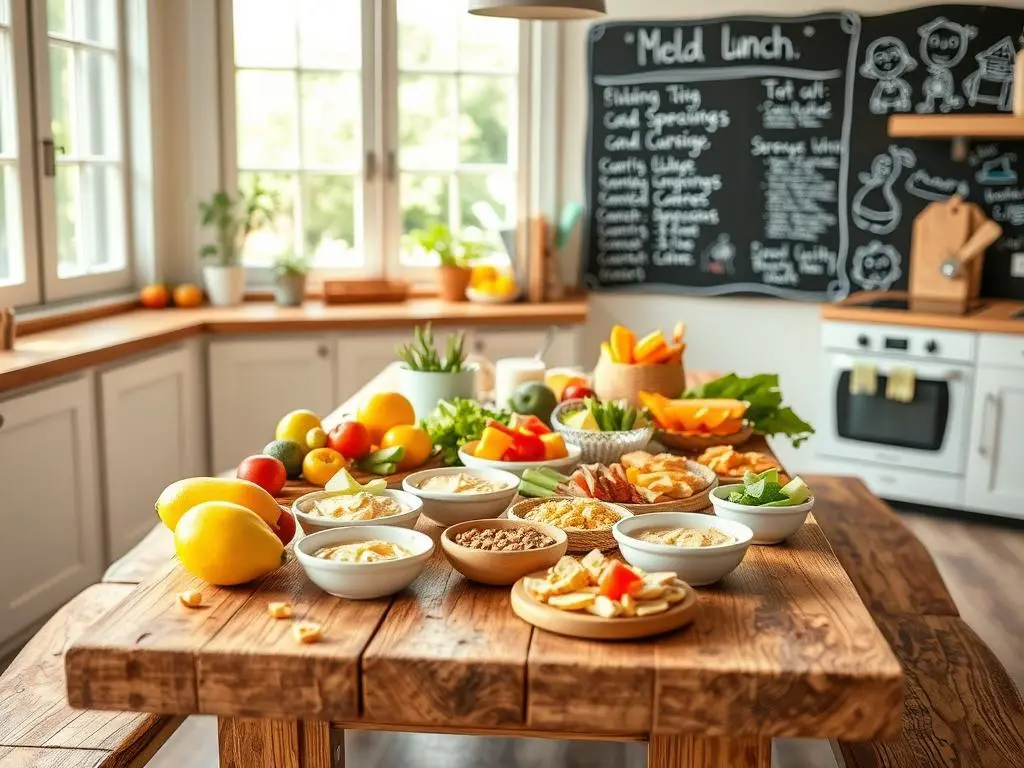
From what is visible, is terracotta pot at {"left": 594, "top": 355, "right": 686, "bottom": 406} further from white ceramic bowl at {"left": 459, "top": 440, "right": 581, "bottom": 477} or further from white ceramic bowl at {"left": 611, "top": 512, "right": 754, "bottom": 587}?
white ceramic bowl at {"left": 611, "top": 512, "right": 754, "bottom": 587}

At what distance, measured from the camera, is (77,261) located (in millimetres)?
4324

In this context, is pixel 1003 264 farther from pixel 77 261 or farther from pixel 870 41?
pixel 77 261

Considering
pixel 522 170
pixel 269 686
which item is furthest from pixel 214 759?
pixel 522 170

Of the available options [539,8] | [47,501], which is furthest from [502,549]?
[47,501]

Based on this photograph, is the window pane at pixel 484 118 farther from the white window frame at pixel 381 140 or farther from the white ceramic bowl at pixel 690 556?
the white ceramic bowl at pixel 690 556

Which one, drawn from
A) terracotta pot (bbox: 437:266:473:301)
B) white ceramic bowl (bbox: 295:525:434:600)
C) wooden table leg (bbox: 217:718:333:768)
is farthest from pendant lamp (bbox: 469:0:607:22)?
terracotta pot (bbox: 437:266:473:301)

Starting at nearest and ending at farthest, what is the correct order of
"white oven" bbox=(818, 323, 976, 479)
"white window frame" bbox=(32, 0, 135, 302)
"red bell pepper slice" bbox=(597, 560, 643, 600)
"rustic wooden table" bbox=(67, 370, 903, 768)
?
"rustic wooden table" bbox=(67, 370, 903, 768) < "red bell pepper slice" bbox=(597, 560, 643, 600) < "white window frame" bbox=(32, 0, 135, 302) < "white oven" bbox=(818, 323, 976, 479)

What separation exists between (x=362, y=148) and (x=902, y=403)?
2.46 metres

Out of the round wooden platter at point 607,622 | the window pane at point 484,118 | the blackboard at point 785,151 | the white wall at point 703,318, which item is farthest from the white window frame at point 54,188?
the round wooden platter at point 607,622

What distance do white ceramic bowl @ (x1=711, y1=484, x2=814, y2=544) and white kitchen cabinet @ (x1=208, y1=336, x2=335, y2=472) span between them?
9.43 ft

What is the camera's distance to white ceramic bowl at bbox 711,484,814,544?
5.65ft

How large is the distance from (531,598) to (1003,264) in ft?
12.8

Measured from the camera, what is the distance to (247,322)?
14.0ft

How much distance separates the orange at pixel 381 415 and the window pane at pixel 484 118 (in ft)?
9.86
